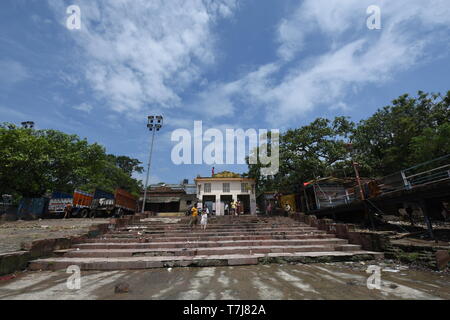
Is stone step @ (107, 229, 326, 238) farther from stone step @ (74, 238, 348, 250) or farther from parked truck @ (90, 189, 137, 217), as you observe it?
parked truck @ (90, 189, 137, 217)

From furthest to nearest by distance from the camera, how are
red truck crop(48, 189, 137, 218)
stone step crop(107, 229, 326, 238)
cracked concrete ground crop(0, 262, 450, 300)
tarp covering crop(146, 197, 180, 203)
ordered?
1. tarp covering crop(146, 197, 180, 203)
2. red truck crop(48, 189, 137, 218)
3. stone step crop(107, 229, 326, 238)
4. cracked concrete ground crop(0, 262, 450, 300)

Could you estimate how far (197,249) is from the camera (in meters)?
→ 7.01

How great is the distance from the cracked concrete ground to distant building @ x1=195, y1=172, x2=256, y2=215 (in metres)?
20.3

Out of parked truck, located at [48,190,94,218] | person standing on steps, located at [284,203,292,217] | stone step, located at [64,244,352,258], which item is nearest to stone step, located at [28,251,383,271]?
stone step, located at [64,244,352,258]

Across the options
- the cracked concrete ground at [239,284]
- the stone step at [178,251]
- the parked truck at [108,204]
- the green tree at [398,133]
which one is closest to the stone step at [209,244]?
the stone step at [178,251]

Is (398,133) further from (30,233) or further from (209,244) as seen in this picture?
(30,233)

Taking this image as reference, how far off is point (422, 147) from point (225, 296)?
21.2m

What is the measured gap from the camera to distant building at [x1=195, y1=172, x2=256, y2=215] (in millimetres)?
25719

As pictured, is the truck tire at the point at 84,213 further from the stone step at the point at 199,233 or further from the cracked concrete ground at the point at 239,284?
the cracked concrete ground at the point at 239,284

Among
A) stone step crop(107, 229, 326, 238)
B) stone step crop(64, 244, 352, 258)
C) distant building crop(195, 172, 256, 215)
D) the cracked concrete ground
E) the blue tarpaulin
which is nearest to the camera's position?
the cracked concrete ground

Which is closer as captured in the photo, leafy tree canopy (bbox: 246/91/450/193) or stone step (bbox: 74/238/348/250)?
stone step (bbox: 74/238/348/250)

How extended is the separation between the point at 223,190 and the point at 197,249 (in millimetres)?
19098

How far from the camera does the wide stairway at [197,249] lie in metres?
5.74
